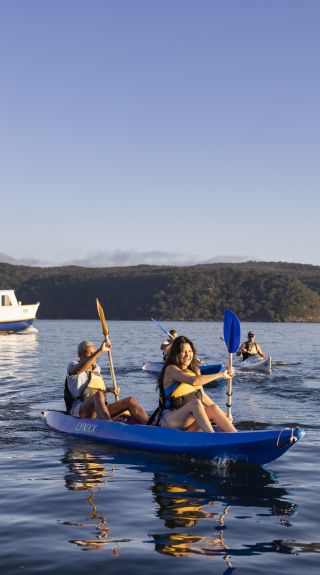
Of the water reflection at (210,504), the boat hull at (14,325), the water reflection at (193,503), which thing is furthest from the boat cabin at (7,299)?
the water reflection at (210,504)

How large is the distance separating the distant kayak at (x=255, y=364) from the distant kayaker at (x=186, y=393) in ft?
47.6

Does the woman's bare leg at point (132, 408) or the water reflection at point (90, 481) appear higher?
the woman's bare leg at point (132, 408)

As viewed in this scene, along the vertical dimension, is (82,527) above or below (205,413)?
below

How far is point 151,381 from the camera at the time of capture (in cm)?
2216

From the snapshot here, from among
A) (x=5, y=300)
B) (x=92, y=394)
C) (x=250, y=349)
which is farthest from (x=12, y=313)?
(x=92, y=394)

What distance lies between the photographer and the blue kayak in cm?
851

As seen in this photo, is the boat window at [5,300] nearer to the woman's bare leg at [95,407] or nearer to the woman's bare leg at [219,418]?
the woman's bare leg at [95,407]

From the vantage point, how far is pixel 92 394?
11242mm

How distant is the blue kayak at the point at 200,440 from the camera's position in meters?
8.51

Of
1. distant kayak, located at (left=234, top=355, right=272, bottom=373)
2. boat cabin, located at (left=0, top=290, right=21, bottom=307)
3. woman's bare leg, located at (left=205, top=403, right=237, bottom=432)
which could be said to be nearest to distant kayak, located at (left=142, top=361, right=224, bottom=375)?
distant kayak, located at (left=234, top=355, right=272, bottom=373)

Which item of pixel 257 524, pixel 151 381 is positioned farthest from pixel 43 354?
pixel 257 524

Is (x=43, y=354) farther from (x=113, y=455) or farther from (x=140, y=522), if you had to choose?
(x=140, y=522)

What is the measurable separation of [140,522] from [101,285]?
541 ft

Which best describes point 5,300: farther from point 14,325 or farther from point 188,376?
point 188,376
